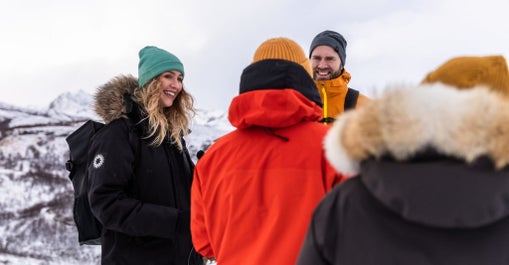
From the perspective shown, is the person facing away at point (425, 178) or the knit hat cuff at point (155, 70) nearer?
the person facing away at point (425, 178)

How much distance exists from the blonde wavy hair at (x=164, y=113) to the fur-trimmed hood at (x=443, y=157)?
2.02 meters

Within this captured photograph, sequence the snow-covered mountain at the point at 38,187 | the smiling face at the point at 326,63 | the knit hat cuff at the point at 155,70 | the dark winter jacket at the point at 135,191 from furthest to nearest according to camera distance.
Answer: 1. the snow-covered mountain at the point at 38,187
2. the smiling face at the point at 326,63
3. the knit hat cuff at the point at 155,70
4. the dark winter jacket at the point at 135,191

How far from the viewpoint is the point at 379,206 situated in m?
1.33

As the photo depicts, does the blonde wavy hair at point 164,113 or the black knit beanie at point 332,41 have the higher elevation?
the black knit beanie at point 332,41

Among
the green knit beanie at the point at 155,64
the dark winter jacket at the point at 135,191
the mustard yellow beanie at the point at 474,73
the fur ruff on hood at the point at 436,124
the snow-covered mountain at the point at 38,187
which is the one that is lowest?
the snow-covered mountain at the point at 38,187

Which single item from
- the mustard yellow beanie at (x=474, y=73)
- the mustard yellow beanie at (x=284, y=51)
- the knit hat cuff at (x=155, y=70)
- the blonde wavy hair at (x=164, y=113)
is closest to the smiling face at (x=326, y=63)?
the blonde wavy hair at (x=164, y=113)

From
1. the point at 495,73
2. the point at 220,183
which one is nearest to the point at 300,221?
the point at 220,183

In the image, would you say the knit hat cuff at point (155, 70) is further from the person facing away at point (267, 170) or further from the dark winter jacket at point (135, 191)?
the person facing away at point (267, 170)

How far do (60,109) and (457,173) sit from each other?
13040 mm

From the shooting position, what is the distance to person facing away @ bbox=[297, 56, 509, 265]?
4.03 feet

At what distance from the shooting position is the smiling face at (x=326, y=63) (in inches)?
156

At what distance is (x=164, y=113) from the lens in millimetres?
3420

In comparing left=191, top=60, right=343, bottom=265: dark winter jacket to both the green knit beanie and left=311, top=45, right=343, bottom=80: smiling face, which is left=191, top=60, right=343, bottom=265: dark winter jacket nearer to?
the green knit beanie

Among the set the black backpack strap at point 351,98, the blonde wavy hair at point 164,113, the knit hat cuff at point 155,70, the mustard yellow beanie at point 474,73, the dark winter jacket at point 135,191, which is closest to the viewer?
the mustard yellow beanie at point 474,73
